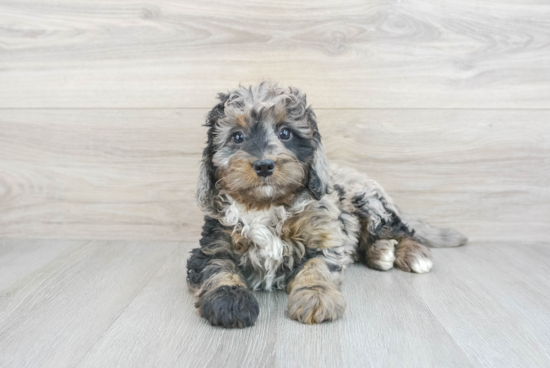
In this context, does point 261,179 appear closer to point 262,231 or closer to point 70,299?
point 262,231

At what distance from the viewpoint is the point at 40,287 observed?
229 cm

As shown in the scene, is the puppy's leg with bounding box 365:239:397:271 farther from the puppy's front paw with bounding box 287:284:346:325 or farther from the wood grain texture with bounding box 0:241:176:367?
the wood grain texture with bounding box 0:241:176:367

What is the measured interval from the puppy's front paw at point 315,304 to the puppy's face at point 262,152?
1.37 ft

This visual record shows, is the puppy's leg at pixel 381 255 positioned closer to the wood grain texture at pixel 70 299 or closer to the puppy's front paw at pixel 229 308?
the puppy's front paw at pixel 229 308

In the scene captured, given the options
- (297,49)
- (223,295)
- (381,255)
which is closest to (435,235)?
(381,255)

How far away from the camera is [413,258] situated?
99.4 inches

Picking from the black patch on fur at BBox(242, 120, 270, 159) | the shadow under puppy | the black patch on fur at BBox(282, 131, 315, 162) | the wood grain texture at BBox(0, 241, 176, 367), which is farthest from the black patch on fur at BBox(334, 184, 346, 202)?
the wood grain texture at BBox(0, 241, 176, 367)

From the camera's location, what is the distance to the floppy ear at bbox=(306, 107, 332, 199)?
2137 mm

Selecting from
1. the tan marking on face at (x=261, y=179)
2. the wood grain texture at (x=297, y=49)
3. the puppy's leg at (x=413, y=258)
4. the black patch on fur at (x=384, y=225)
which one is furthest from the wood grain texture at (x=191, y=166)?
the tan marking on face at (x=261, y=179)

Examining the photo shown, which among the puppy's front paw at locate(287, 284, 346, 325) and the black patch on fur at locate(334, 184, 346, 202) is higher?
the black patch on fur at locate(334, 184, 346, 202)

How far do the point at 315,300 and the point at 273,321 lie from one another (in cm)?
18

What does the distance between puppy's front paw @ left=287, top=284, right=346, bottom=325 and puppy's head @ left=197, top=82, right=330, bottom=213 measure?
42 cm

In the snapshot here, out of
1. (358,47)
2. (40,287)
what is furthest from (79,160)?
(358,47)

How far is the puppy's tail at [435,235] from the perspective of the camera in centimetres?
291
